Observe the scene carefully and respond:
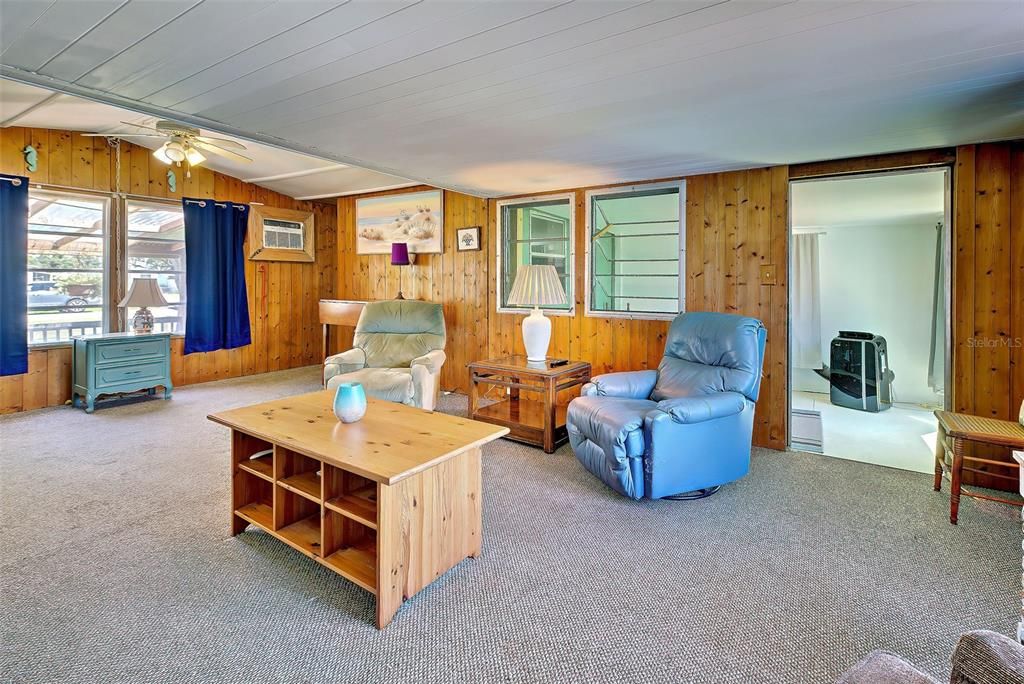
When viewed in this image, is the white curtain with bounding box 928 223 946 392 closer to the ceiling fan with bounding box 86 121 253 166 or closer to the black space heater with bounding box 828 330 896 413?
the black space heater with bounding box 828 330 896 413

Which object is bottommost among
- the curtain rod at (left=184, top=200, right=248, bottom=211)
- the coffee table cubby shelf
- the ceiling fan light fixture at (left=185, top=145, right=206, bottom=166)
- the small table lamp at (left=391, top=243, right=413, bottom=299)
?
the coffee table cubby shelf

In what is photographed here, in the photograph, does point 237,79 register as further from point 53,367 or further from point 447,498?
point 53,367

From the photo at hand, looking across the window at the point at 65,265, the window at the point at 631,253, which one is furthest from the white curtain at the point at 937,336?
the window at the point at 65,265

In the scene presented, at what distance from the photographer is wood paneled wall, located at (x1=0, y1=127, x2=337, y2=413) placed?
4613mm

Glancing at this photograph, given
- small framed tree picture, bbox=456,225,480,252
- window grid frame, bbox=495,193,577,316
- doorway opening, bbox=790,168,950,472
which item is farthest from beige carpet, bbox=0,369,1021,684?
small framed tree picture, bbox=456,225,480,252

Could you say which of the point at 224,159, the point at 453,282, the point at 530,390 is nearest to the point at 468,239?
the point at 453,282

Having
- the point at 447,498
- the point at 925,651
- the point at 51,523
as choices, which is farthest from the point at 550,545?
the point at 51,523

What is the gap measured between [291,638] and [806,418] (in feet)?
14.4

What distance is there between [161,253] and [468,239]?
3466 mm

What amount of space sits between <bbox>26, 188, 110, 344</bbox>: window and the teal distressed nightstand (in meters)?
0.26

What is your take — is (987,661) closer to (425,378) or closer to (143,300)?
(425,378)

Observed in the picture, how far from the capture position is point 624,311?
4410mm

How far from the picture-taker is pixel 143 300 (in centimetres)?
486

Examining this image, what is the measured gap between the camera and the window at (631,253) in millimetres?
4359
